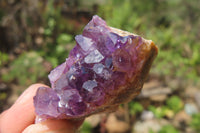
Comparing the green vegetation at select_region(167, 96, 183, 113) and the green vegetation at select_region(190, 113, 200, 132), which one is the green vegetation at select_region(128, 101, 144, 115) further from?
the green vegetation at select_region(190, 113, 200, 132)

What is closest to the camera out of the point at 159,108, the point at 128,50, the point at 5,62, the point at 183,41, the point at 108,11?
the point at 128,50

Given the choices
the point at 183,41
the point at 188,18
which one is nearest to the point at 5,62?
the point at 183,41

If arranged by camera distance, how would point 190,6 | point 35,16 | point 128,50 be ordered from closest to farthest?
point 128,50 < point 35,16 < point 190,6

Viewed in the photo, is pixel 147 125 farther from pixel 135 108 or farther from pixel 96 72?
pixel 96 72

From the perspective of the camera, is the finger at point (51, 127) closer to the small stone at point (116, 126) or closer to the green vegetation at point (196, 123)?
the small stone at point (116, 126)

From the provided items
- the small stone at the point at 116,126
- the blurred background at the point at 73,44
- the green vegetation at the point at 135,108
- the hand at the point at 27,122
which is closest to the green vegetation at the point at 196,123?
the blurred background at the point at 73,44

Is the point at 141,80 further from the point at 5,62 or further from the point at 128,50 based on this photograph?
the point at 5,62

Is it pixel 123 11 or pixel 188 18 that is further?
pixel 188 18
